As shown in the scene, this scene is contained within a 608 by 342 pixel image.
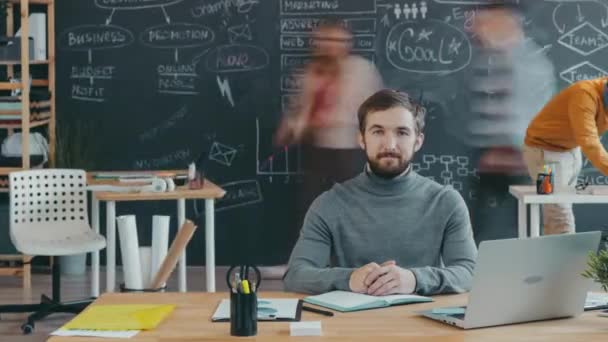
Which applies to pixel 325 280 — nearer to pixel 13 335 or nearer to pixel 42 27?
pixel 13 335

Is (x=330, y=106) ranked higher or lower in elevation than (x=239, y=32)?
lower

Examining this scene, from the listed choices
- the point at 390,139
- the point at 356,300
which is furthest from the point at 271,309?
the point at 390,139

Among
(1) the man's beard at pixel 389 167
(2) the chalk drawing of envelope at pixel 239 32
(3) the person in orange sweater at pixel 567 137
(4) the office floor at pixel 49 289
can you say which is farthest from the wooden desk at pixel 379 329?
(2) the chalk drawing of envelope at pixel 239 32

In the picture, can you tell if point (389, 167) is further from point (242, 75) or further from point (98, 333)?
point (242, 75)

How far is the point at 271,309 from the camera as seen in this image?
2.86 meters

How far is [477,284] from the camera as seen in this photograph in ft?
8.46

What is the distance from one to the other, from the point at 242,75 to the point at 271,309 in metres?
4.61

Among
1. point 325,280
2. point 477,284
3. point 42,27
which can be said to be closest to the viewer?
point 477,284

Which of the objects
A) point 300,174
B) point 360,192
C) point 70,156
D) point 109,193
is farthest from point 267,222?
point 360,192

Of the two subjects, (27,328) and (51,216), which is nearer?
(27,328)

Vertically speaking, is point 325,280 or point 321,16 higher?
point 321,16

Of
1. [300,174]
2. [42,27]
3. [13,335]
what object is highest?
[42,27]

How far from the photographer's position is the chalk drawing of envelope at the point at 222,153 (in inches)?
291

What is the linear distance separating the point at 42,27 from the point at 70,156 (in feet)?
2.76
